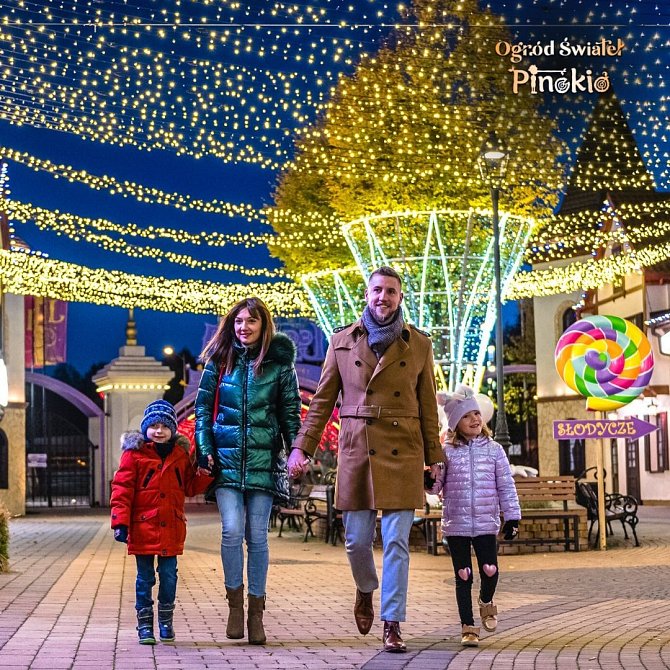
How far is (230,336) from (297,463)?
95 centimetres

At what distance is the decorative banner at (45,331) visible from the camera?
40.3m

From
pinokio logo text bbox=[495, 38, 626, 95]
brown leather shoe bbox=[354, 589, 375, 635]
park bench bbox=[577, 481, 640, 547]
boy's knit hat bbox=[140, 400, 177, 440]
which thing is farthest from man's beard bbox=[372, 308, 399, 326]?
pinokio logo text bbox=[495, 38, 626, 95]

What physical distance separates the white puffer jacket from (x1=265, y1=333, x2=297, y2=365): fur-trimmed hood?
1082 mm

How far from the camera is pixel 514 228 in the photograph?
26266 mm

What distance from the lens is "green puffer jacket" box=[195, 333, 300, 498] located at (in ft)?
26.1

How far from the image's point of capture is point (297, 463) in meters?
7.71

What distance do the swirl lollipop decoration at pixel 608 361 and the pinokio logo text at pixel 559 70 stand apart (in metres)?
5.00

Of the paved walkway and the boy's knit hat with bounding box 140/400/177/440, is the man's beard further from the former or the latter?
the paved walkway

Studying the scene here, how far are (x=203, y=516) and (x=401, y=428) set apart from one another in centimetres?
2585

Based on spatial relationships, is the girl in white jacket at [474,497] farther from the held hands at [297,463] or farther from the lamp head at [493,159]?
the lamp head at [493,159]

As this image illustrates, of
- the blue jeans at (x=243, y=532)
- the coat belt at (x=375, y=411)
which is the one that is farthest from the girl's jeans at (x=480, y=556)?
the blue jeans at (x=243, y=532)

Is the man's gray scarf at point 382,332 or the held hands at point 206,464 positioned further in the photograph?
the held hands at point 206,464

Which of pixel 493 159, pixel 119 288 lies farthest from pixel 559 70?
pixel 119 288

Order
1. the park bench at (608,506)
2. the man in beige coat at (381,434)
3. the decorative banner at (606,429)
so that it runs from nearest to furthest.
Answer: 1. the man in beige coat at (381,434)
2. the decorative banner at (606,429)
3. the park bench at (608,506)
